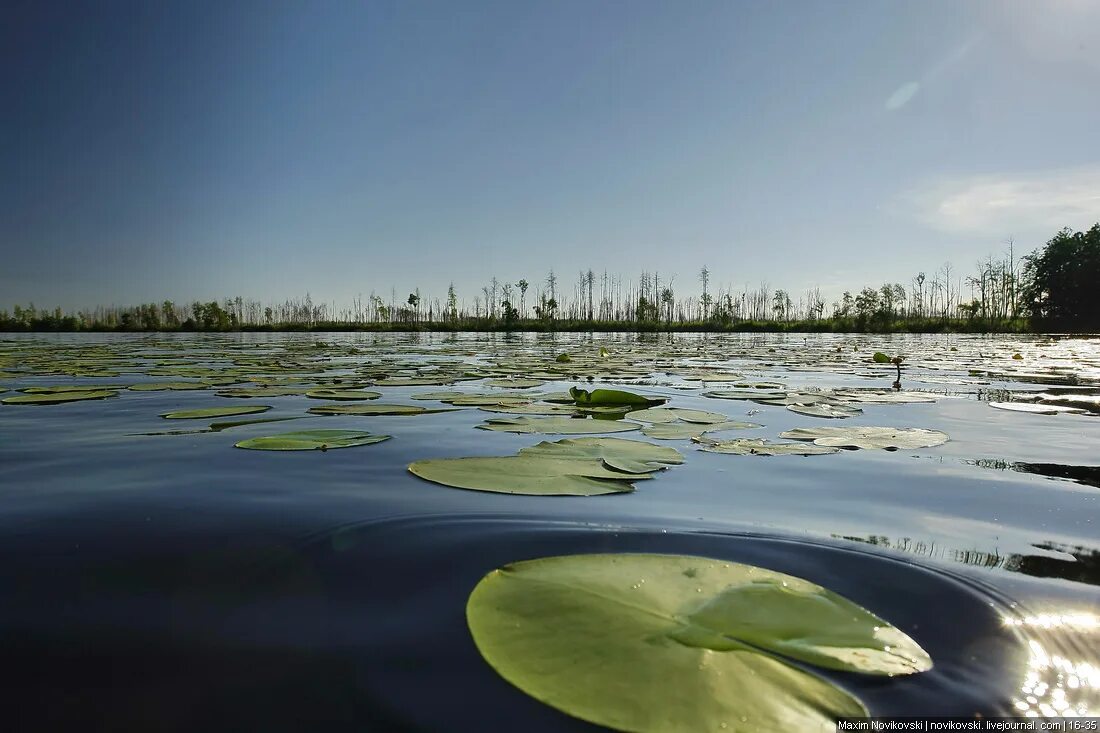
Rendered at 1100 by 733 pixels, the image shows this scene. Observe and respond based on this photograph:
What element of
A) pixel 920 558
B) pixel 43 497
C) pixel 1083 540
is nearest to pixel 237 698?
pixel 920 558

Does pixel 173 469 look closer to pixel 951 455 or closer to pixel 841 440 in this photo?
pixel 841 440

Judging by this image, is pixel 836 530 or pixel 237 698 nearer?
pixel 237 698

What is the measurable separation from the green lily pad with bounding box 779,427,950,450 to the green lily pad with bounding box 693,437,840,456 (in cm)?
10

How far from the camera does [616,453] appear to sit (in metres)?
2.17

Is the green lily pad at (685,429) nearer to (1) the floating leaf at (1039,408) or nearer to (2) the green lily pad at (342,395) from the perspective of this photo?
(1) the floating leaf at (1039,408)

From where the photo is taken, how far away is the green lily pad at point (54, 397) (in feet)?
12.0

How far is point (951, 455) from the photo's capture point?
2.31 metres

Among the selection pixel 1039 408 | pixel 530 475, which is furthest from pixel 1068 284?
pixel 530 475

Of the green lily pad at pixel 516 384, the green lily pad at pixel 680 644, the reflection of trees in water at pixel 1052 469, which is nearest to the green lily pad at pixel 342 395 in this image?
the green lily pad at pixel 516 384

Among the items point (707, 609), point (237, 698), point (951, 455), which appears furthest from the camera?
point (951, 455)

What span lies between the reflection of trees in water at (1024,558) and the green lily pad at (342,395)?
130 inches

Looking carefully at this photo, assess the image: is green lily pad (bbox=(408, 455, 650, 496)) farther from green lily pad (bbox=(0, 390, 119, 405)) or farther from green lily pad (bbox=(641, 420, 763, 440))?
green lily pad (bbox=(0, 390, 119, 405))

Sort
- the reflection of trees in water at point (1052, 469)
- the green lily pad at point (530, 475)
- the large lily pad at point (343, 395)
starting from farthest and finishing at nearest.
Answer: the large lily pad at point (343, 395) < the reflection of trees in water at point (1052, 469) < the green lily pad at point (530, 475)

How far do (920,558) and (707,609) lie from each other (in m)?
0.65
